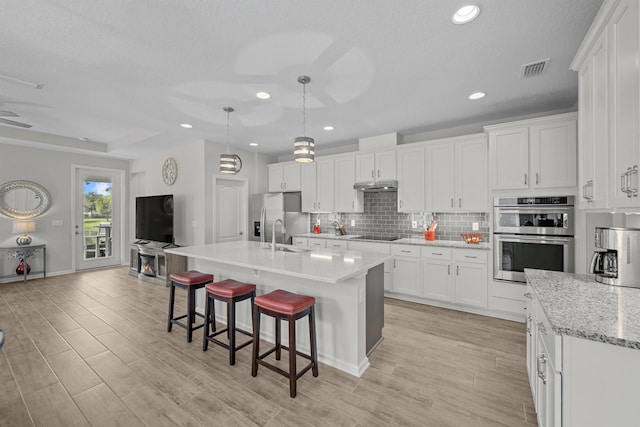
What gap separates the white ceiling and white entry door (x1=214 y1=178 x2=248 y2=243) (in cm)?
165

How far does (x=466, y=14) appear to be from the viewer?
75.0 inches

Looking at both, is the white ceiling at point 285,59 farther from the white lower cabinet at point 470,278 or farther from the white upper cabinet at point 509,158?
the white lower cabinet at point 470,278

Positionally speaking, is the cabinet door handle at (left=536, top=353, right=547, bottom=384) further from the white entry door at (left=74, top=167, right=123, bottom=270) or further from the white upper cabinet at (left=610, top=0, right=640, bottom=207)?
the white entry door at (left=74, top=167, right=123, bottom=270)

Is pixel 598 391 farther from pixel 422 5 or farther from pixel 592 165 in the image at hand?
pixel 422 5

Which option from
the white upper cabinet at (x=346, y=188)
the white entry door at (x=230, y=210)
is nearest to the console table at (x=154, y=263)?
the white entry door at (x=230, y=210)

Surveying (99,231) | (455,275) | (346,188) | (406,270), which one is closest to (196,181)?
(346,188)

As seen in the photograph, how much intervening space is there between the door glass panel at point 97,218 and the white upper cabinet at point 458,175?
7.23 meters

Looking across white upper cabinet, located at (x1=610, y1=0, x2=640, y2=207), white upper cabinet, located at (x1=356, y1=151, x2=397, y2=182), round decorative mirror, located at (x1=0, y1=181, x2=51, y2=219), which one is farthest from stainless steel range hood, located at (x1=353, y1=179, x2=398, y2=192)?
round decorative mirror, located at (x1=0, y1=181, x2=51, y2=219)

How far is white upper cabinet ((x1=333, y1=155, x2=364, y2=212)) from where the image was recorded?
5.09 metres

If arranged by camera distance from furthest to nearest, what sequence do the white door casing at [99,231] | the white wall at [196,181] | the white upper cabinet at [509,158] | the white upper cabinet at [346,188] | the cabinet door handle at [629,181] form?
the white door casing at [99,231] < the white wall at [196,181] < the white upper cabinet at [346,188] < the white upper cabinet at [509,158] < the cabinet door handle at [629,181]

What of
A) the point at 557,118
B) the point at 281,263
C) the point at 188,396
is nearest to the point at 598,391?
the point at 281,263

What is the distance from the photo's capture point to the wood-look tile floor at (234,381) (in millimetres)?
1902

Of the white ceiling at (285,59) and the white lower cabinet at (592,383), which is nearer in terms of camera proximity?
Result: the white lower cabinet at (592,383)

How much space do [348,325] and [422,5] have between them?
8.01 ft
